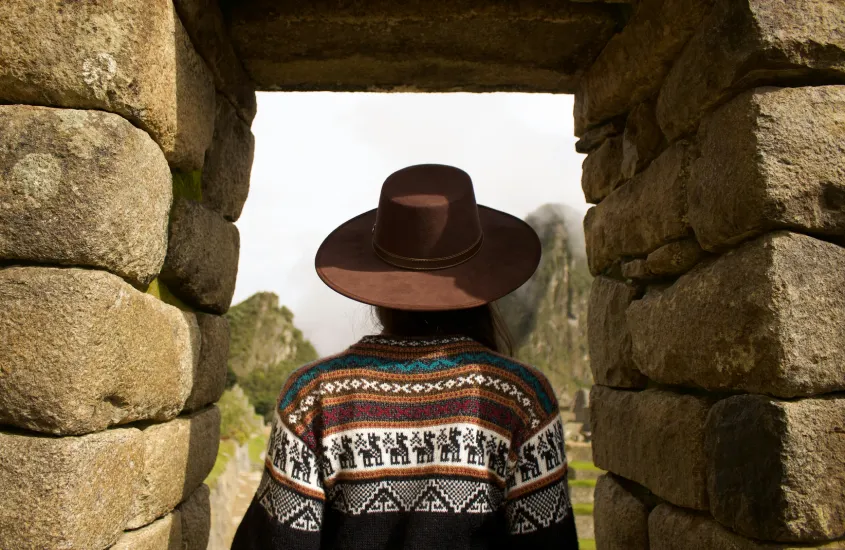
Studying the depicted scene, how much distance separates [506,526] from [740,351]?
0.76 m

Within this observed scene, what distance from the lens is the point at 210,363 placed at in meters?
2.92

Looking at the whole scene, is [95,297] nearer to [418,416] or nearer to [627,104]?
[418,416]

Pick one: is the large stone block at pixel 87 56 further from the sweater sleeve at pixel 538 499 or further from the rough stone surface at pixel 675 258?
the rough stone surface at pixel 675 258

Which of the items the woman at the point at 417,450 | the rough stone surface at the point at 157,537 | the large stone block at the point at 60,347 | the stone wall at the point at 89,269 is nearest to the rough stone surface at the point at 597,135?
the woman at the point at 417,450

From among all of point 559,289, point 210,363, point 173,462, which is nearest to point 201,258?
point 210,363

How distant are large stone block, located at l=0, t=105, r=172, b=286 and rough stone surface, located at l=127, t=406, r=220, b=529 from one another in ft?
2.01

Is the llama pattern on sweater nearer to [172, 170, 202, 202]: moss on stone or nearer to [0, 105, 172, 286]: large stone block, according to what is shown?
[0, 105, 172, 286]: large stone block

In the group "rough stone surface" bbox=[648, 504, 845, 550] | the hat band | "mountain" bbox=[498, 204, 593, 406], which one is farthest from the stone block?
"mountain" bbox=[498, 204, 593, 406]

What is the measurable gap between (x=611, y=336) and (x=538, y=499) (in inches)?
54.1

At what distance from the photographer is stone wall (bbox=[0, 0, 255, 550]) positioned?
1823 millimetres

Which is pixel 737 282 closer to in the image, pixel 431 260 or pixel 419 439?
pixel 431 260

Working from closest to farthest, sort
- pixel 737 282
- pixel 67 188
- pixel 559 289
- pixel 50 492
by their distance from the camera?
pixel 50 492, pixel 67 188, pixel 737 282, pixel 559 289

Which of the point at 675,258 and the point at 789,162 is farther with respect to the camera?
the point at 675,258

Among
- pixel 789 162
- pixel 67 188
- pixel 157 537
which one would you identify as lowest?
pixel 157 537
